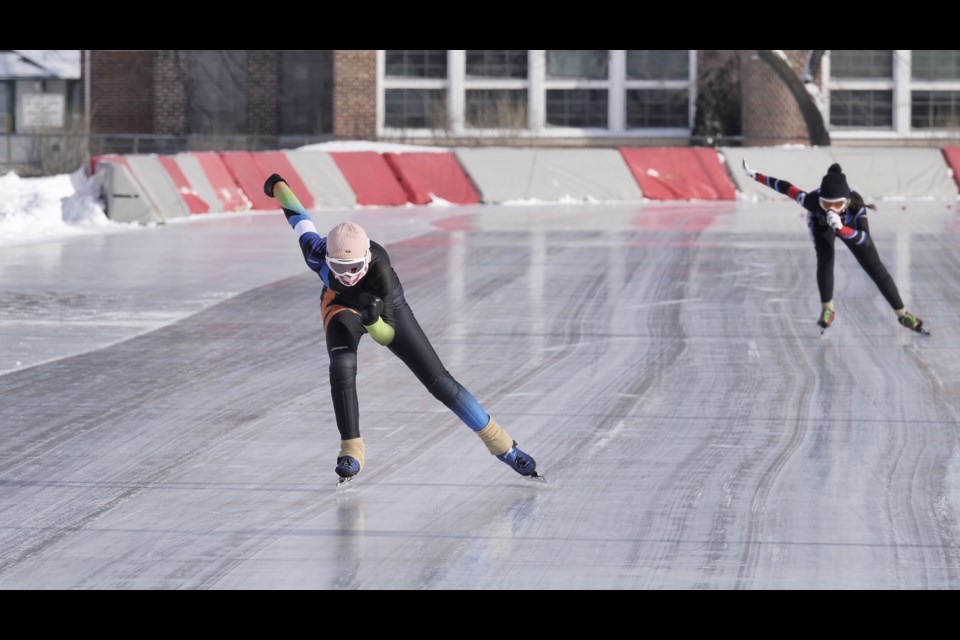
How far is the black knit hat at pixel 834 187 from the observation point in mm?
14039

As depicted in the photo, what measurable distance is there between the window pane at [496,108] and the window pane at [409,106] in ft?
3.19

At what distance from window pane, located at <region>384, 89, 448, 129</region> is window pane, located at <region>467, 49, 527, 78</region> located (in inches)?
44.0

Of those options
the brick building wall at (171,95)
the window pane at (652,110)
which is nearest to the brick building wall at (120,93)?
the brick building wall at (171,95)

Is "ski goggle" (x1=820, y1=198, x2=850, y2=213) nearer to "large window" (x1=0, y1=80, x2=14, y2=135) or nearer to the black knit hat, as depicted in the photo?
the black knit hat

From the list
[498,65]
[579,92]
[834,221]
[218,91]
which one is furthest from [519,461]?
[218,91]

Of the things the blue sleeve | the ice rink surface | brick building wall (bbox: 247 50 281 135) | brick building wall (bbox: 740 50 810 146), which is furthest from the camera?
brick building wall (bbox: 247 50 281 135)

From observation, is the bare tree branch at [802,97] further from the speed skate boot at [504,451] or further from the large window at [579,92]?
the speed skate boot at [504,451]

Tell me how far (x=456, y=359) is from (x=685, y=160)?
22.6 meters

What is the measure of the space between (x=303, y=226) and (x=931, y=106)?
137 feet

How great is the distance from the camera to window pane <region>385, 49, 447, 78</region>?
4753 centimetres

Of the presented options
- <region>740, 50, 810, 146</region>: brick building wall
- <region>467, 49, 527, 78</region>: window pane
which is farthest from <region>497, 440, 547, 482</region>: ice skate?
<region>467, 49, 527, 78</region>: window pane

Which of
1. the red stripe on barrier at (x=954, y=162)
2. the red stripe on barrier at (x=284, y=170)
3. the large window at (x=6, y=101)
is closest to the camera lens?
the red stripe on barrier at (x=284, y=170)

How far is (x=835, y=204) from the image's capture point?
46.1 ft

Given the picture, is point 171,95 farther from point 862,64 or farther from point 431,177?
point 862,64
